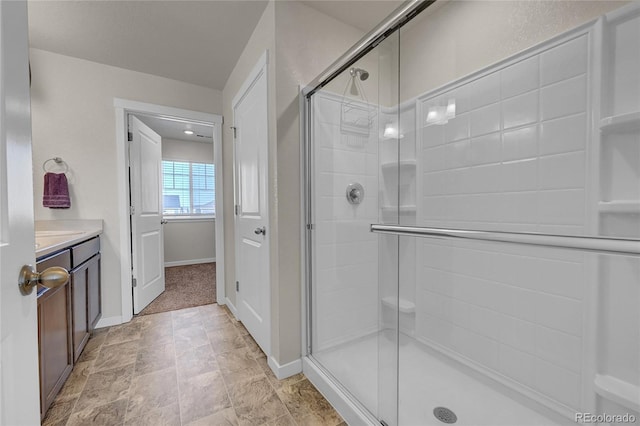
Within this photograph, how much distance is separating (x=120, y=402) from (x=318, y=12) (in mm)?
2579

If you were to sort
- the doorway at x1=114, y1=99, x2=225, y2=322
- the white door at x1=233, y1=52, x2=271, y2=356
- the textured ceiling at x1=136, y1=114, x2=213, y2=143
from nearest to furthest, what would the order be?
1. the white door at x1=233, y1=52, x2=271, y2=356
2. the doorway at x1=114, y1=99, x2=225, y2=322
3. the textured ceiling at x1=136, y1=114, x2=213, y2=143

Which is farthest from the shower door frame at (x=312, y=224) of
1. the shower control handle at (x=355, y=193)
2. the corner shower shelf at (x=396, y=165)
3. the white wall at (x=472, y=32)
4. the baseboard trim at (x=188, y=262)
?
the baseboard trim at (x=188, y=262)

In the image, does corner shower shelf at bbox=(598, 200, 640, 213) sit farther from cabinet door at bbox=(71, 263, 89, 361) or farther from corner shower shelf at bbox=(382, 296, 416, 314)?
cabinet door at bbox=(71, 263, 89, 361)

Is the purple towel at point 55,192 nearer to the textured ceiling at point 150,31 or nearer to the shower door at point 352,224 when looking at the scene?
the textured ceiling at point 150,31

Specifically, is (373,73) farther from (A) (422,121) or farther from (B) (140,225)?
(B) (140,225)

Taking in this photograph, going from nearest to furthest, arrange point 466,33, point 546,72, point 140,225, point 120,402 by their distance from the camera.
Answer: point 546,72, point 120,402, point 466,33, point 140,225

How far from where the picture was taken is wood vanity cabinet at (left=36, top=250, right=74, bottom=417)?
47.5 inches

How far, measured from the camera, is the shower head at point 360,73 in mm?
1430

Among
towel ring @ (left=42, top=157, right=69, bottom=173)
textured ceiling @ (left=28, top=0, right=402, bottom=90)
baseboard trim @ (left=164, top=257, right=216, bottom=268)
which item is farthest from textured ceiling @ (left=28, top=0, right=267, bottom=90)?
baseboard trim @ (left=164, top=257, right=216, bottom=268)

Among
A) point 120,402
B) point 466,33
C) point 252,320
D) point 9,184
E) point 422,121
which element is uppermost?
point 466,33

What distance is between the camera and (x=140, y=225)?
2564 millimetres

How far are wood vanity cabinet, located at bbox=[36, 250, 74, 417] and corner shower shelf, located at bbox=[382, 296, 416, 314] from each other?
1.67 m

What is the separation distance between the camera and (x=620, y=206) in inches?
38.5

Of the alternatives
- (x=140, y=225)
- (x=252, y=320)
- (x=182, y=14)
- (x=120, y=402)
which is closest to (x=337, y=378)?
(x=252, y=320)
